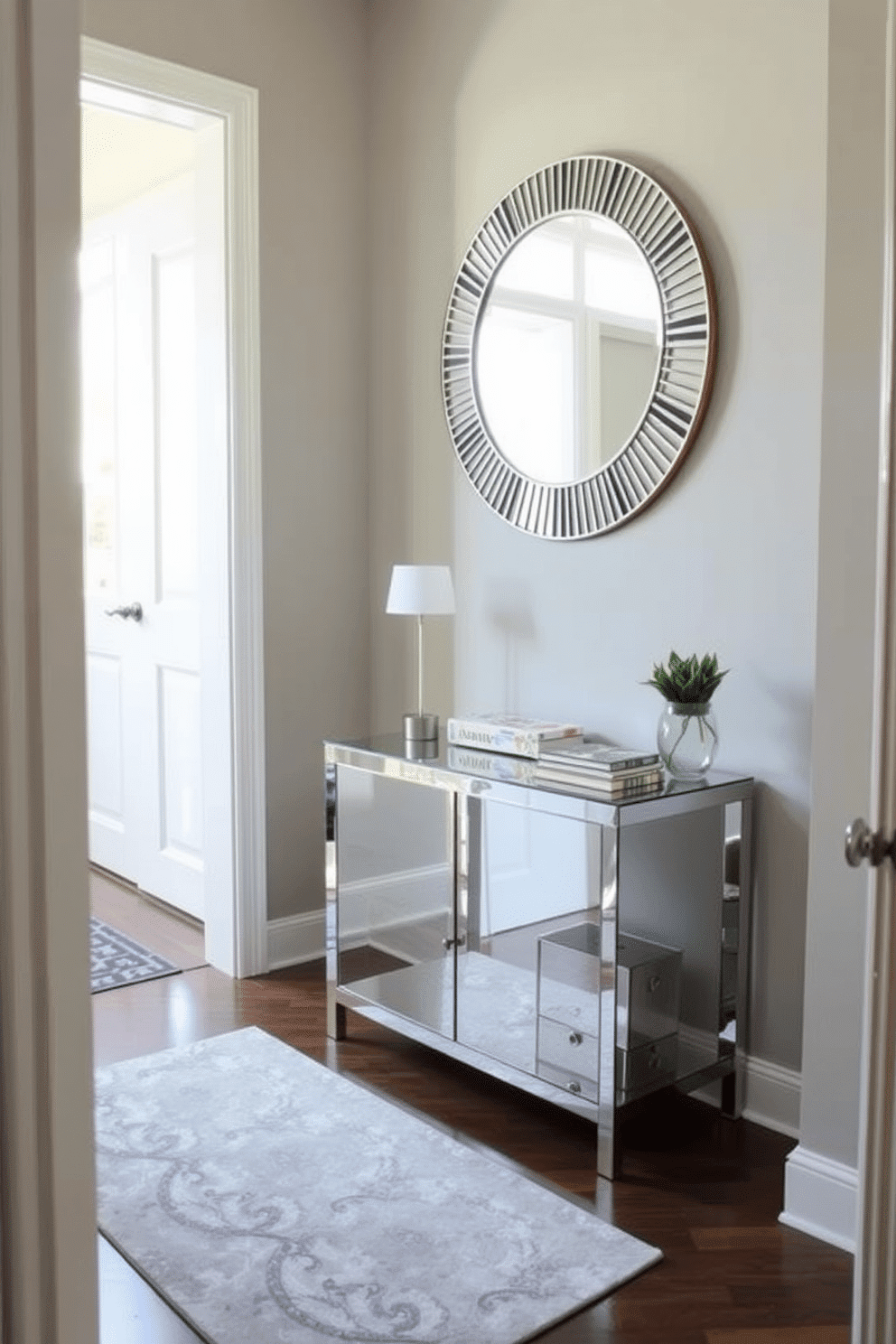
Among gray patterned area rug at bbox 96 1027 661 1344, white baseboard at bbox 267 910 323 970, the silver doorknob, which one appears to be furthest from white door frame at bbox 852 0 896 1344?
white baseboard at bbox 267 910 323 970

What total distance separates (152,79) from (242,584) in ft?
4.42

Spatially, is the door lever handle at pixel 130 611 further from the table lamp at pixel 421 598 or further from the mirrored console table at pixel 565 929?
the mirrored console table at pixel 565 929

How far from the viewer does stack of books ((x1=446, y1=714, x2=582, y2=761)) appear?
9.26ft

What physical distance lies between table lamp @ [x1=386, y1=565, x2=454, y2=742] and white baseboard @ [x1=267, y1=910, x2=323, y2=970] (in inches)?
35.8

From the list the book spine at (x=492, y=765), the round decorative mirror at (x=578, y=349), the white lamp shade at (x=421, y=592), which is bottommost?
the book spine at (x=492, y=765)

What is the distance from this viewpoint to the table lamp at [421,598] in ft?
Result: 10.2

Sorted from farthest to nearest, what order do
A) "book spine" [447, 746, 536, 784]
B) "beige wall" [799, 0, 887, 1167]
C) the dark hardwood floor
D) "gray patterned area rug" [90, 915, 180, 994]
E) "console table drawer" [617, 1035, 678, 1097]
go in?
"gray patterned area rug" [90, 915, 180, 994], "book spine" [447, 746, 536, 784], "console table drawer" [617, 1035, 678, 1097], "beige wall" [799, 0, 887, 1167], the dark hardwood floor

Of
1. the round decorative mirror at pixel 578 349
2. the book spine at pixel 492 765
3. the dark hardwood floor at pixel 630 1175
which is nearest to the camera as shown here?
the dark hardwood floor at pixel 630 1175

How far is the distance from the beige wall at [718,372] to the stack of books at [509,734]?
0.22 m

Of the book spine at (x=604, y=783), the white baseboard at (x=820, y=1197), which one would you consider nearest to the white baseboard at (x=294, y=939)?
the book spine at (x=604, y=783)

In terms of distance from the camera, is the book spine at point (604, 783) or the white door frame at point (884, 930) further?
the book spine at point (604, 783)

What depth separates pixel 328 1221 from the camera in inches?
89.1

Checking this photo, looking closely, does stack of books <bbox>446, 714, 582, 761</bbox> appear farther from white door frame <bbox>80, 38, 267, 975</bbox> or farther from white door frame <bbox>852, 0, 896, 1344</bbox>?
white door frame <bbox>852, 0, 896, 1344</bbox>

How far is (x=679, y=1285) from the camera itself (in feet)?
6.77
